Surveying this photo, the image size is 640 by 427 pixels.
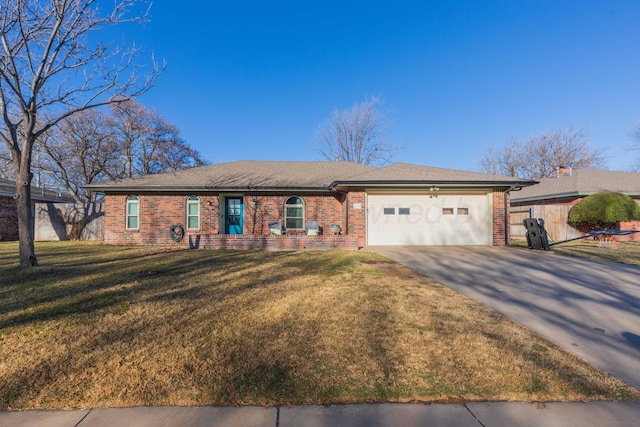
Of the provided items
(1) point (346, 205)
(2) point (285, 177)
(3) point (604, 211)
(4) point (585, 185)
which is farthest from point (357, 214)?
(4) point (585, 185)

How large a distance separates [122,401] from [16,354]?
1.60m

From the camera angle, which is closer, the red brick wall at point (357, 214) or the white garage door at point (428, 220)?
the red brick wall at point (357, 214)

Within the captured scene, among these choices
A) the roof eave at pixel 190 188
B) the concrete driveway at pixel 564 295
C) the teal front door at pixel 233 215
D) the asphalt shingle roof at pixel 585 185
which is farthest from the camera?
the asphalt shingle roof at pixel 585 185

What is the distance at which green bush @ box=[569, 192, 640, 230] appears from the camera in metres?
13.6

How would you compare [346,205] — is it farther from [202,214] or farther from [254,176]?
[202,214]

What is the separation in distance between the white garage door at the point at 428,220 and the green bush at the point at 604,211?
6.61 m

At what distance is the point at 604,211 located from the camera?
13.7 m

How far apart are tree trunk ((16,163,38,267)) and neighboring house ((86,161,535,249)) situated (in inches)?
183

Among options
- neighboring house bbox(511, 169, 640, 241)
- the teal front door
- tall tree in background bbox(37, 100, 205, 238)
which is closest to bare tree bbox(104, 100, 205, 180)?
tall tree in background bbox(37, 100, 205, 238)

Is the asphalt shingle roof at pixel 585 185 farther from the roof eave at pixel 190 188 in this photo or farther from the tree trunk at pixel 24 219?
the tree trunk at pixel 24 219

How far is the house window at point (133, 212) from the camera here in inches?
504

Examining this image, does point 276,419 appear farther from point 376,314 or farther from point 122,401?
point 376,314

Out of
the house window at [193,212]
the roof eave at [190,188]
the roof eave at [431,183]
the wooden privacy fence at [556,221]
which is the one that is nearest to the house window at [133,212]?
the roof eave at [190,188]

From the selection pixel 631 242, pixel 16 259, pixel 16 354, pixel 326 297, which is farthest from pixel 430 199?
pixel 16 259
